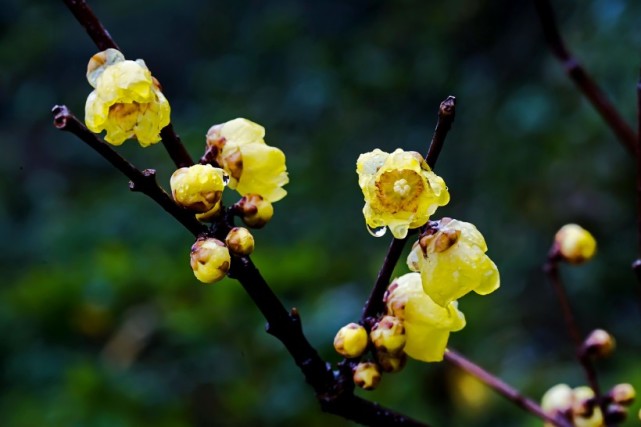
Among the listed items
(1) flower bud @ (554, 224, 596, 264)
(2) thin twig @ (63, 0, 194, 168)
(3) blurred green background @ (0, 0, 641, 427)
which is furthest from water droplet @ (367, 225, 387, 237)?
(3) blurred green background @ (0, 0, 641, 427)

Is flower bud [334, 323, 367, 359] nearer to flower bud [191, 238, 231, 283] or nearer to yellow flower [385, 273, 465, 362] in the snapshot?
yellow flower [385, 273, 465, 362]

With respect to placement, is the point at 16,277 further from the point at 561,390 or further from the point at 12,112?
the point at 561,390

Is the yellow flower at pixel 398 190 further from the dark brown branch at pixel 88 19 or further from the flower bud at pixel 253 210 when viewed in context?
the dark brown branch at pixel 88 19

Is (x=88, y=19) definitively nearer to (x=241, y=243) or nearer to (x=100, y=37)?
(x=100, y=37)

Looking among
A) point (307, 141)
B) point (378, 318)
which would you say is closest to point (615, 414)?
point (378, 318)

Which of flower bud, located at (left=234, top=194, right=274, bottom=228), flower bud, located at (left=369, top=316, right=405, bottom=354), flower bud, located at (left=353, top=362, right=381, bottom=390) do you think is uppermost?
flower bud, located at (left=234, top=194, right=274, bottom=228)

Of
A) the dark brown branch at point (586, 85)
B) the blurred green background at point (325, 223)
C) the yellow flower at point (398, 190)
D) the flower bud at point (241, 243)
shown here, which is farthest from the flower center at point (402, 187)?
the blurred green background at point (325, 223)

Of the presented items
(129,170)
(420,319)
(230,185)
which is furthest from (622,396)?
(129,170)
